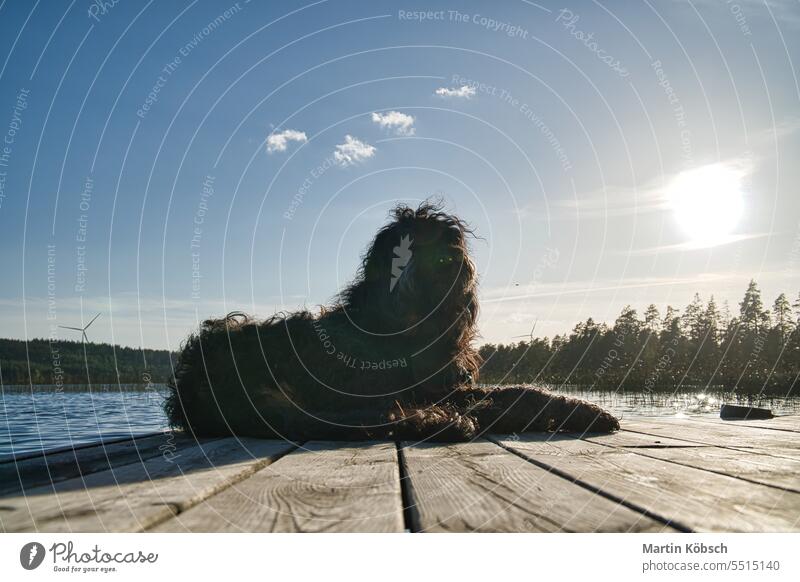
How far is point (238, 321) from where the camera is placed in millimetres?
6582

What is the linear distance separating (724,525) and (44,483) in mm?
3231

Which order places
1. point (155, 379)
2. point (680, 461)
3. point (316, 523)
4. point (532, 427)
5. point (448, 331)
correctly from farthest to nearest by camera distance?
point (155, 379) → point (448, 331) → point (532, 427) → point (680, 461) → point (316, 523)

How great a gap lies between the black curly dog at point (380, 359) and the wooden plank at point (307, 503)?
2.44m

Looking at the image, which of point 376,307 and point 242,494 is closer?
point 242,494

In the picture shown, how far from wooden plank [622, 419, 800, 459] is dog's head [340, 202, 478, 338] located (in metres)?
2.41

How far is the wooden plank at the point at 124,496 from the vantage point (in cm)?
206

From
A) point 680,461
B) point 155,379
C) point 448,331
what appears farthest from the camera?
point 155,379

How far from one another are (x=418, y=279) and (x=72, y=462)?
143 inches

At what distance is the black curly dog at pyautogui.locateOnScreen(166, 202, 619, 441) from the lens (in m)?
5.64

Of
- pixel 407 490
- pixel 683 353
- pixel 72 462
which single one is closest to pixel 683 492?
pixel 407 490

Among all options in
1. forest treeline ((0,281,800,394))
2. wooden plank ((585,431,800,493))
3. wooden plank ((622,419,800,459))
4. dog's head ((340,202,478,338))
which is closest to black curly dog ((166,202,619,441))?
dog's head ((340,202,478,338))
